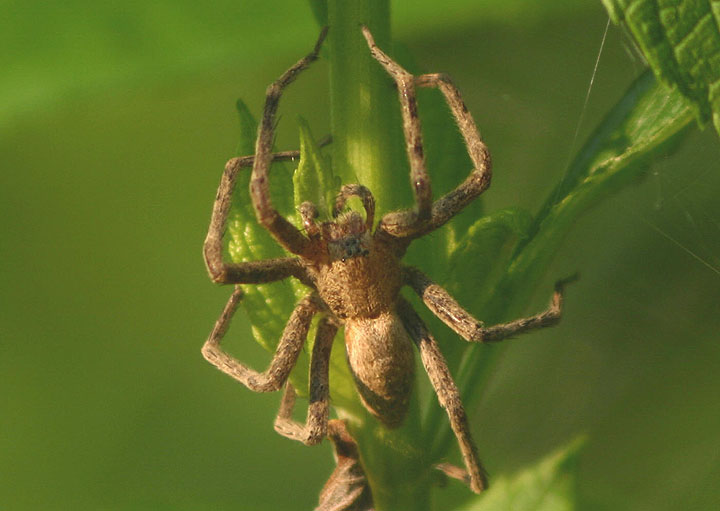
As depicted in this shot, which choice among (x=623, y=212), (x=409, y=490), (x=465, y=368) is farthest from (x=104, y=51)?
(x=623, y=212)

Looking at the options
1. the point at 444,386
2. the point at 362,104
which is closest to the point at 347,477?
the point at 444,386

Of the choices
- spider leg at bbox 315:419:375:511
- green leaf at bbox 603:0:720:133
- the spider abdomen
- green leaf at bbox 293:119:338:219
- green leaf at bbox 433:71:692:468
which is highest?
green leaf at bbox 293:119:338:219

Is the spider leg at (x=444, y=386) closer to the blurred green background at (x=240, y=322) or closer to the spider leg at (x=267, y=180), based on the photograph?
the spider leg at (x=267, y=180)

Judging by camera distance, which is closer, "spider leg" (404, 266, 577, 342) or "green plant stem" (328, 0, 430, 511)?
"green plant stem" (328, 0, 430, 511)

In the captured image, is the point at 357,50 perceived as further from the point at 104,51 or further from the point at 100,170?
the point at 100,170

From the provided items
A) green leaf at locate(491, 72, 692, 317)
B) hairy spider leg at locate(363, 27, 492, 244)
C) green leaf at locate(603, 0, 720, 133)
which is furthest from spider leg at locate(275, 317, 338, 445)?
green leaf at locate(603, 0, 720, 133)

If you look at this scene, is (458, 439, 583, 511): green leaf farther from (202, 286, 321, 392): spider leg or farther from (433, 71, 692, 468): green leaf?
(202, 286, 321, 392): spider leg
